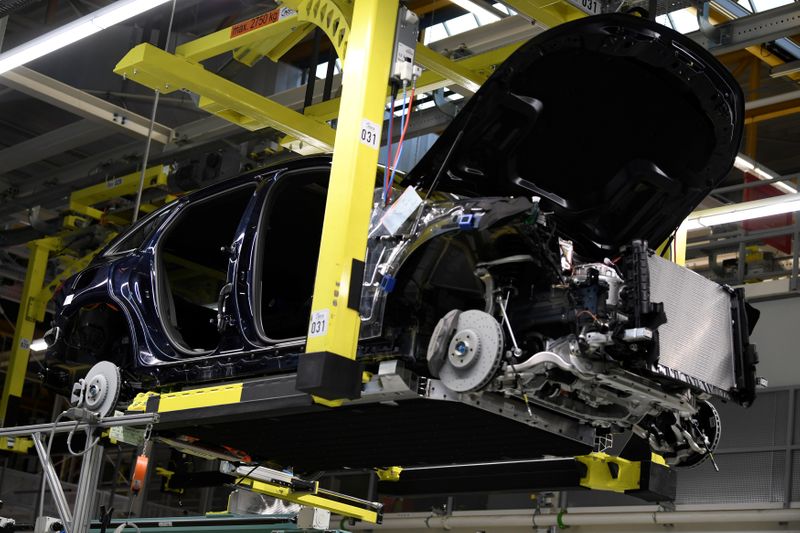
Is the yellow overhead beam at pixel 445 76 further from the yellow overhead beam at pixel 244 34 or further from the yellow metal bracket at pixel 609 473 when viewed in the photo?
the yellow metal bracket at pixel 609 473

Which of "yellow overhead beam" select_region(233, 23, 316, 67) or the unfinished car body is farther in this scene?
"yellow overhead beam" select_region(233, 23, 316, 67)

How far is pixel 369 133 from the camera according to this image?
570 centimetres

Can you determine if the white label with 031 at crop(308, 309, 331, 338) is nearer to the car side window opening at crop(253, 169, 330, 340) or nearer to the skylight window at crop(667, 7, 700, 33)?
the car side window opening at crop(253, 169, 330, 340)

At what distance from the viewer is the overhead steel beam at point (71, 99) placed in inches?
420

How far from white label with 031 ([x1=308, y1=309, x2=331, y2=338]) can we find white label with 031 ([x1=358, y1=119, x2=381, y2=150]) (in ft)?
2.77

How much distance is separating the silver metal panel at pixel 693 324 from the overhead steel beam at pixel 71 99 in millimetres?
6935

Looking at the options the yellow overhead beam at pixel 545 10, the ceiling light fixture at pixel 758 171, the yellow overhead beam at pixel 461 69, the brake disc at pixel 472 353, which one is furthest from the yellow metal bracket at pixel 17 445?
the ceiling light fixture at pixel 758 171

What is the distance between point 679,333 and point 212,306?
3.75m

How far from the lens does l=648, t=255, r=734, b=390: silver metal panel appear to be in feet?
17.5

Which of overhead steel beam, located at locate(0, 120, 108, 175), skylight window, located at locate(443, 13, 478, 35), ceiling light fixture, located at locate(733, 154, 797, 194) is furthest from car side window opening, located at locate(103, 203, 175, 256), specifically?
ceiling light fixture, located at locate(733, 154, 797, 194)

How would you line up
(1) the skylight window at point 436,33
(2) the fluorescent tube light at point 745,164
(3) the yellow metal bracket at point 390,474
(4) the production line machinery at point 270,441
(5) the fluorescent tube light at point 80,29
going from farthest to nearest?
(1) the skylight window at point 436,33 < (2) the fluorescent tube light at point 745,164 < (3) the yellow metal bracket at point 390,474 < (5) the fluorescent tube light at point 80,29 < (4) the production line machinery at point 270,441

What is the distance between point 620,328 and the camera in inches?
199

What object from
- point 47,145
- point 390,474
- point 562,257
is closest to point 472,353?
point 562,257

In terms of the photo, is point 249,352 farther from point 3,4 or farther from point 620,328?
point 3,4
